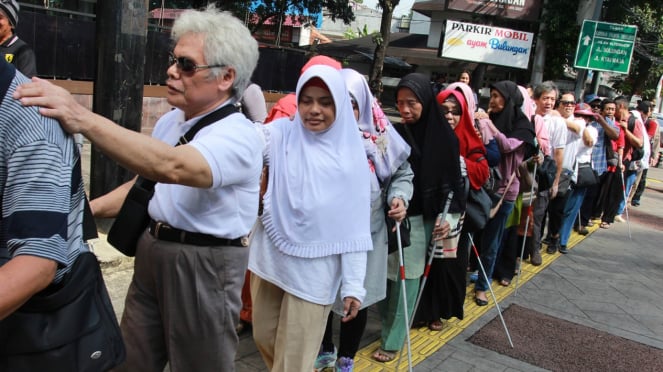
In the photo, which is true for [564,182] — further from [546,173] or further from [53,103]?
[53,103]

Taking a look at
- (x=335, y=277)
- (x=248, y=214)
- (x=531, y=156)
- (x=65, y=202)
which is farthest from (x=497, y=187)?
(x=65, y=202)

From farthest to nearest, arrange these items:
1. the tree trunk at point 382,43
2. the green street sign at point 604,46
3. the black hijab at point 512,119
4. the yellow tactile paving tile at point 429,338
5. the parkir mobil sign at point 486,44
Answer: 1. the tree trunk at point 382,43
2. the parkir mobil sign at point 486,44
3. the green street sign at point 604,46
4. the black hijab at point 512,119
5. the yellow tactile paving tile at point 429,338

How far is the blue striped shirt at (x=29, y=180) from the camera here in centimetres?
141

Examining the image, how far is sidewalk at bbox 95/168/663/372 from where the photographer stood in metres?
4.19

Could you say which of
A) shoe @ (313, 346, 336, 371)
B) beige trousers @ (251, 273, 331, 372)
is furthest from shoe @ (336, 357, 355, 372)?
beige trousers @ (251, 273, 331, 372)

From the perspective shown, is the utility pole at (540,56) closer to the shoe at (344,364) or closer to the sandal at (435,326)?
the sandal at (435,326)

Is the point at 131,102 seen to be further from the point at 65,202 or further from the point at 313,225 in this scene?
the point at 65,202

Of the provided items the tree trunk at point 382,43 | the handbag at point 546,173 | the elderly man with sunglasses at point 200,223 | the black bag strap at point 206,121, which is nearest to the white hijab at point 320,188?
the elderly man with sunglasses at point 200,223

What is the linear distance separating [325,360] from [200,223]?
1.93 meters

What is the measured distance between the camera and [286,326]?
113 inches

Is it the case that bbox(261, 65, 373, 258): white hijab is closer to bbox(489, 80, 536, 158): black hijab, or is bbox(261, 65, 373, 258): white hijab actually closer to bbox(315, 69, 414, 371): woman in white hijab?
bbox(315, 69, 414, 371): woman in white hijab

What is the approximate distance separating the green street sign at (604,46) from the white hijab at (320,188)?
10126 millimetres

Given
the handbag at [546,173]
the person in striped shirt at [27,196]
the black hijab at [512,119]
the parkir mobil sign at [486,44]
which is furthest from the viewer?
the parkir mobil sign at [486,44]

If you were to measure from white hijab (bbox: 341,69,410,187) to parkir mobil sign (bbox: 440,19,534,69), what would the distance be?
15.9m
